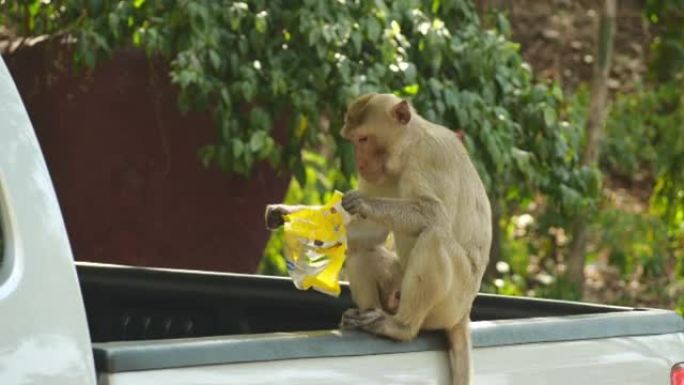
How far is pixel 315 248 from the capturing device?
4.43 meters

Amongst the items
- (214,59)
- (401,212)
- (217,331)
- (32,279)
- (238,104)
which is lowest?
(238,104)

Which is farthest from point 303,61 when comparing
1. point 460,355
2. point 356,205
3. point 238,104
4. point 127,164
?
point 460,355

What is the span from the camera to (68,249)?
3.15 metres

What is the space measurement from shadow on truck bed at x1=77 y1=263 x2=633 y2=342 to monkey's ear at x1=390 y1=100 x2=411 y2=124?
1.87 ft

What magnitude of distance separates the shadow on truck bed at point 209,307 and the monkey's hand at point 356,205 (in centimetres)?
45

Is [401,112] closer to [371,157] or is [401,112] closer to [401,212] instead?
[371,157]

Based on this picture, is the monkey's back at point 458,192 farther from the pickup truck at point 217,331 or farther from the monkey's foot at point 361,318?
the monkey's foot at point 361,318

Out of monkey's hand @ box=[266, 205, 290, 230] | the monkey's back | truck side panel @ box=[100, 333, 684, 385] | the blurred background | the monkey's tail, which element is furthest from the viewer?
the blurred background

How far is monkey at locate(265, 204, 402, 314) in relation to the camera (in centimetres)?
494

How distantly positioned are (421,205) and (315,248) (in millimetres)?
583

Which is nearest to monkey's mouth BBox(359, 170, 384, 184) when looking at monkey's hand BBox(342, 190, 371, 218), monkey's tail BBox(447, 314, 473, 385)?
monkey's hand BBox(342, 190, 371, 218)

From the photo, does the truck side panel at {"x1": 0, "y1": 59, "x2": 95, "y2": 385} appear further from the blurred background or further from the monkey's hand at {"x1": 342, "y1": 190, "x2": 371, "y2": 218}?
the blurred background

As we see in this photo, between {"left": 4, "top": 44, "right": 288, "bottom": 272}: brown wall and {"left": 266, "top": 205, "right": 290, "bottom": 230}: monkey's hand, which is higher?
{"left": 266, "top": 205, "right": 290, "bottom": 230}: monkey's hand

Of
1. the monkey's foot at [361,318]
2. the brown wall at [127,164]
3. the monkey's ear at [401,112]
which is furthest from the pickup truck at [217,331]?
the brown wall at [127,164]
